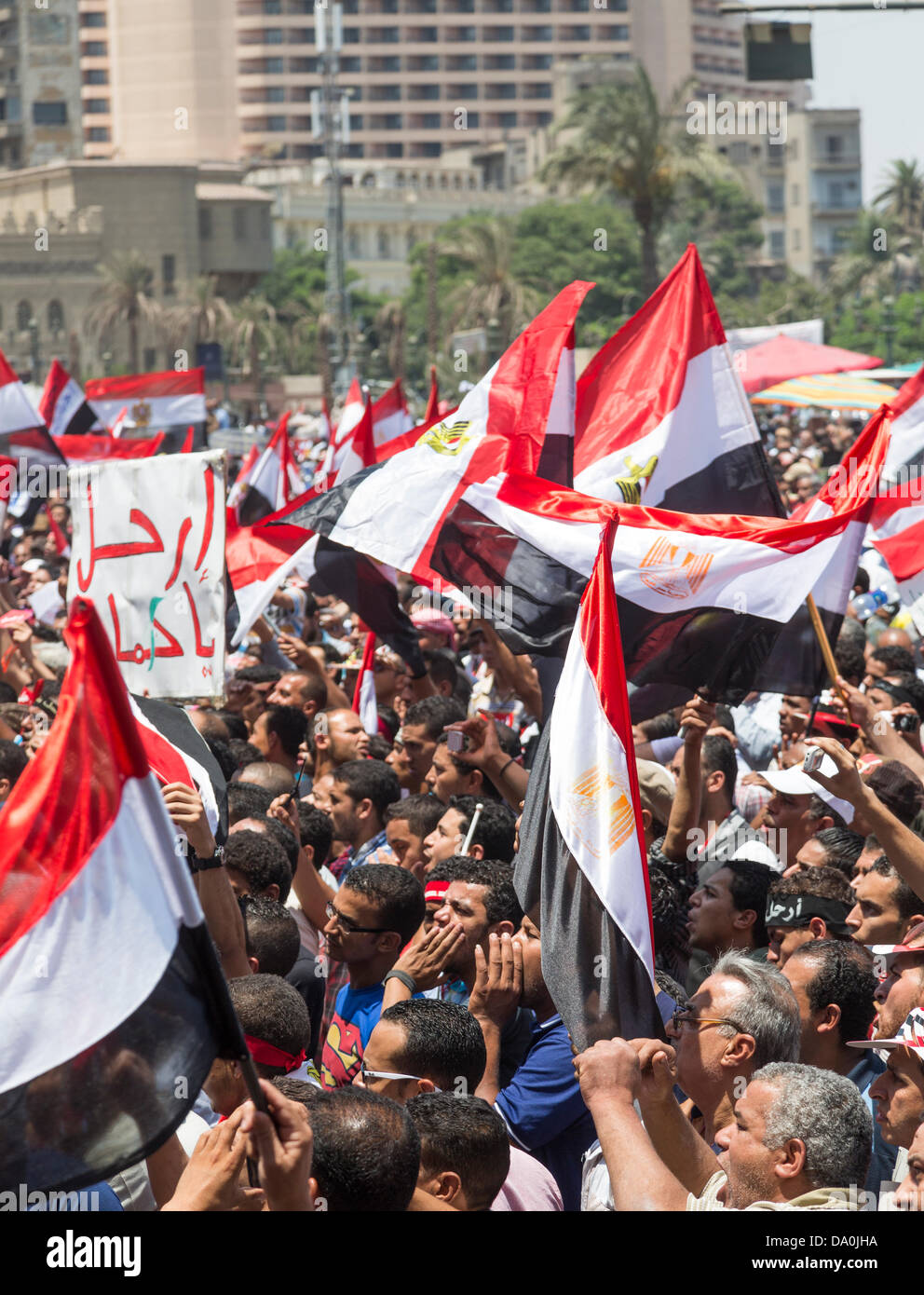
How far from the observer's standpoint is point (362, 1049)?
4551mm

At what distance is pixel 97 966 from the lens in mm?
2633

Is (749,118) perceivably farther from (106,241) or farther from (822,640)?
(822,640)

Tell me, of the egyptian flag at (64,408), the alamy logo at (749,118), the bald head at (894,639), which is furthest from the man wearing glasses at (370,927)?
the alamy logo at (749,118)

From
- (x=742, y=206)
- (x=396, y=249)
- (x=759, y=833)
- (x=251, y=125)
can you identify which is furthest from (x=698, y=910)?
(x=251, y=125)

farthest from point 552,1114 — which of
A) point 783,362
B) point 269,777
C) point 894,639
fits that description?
point 783,362

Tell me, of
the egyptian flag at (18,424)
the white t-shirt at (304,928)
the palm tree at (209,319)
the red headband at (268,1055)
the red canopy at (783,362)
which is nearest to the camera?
the red headband at (268,1055)

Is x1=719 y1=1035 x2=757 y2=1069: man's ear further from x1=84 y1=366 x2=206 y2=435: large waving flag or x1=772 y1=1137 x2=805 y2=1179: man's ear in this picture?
x1=84 y1=366 x2=206 y2=435: large waving flag

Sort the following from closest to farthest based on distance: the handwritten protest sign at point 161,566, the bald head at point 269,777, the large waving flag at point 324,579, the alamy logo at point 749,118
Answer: the bald head at point 269,777
the handwritten protest sign at point 161,566
the large waving flag at point 324,579
the alamy logo at point 749,118

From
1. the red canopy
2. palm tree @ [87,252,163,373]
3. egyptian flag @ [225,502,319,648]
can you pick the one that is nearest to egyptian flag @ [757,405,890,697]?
egyptian flag @ [225,502,319,648]

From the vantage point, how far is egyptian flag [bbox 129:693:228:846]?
4.61m

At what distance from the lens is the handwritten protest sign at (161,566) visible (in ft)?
22.5

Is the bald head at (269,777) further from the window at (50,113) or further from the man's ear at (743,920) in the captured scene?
the window at (50,113)

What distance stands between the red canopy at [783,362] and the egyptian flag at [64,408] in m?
7.38
